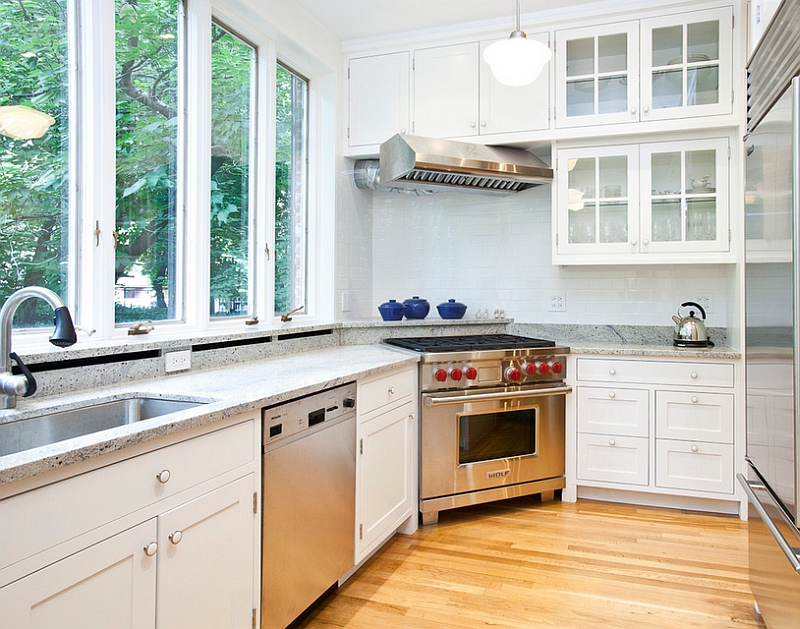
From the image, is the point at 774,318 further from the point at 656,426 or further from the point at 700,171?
the point at 700,171

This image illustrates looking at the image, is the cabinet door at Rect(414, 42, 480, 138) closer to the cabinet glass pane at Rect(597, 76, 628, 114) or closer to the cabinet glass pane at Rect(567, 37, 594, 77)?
the cabinet glass pane at Rect(567, 37, 594, 77)

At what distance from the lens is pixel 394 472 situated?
2.71 meters

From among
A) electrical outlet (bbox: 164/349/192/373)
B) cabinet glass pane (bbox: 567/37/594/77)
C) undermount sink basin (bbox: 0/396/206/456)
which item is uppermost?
Result: cabinet glass pane (bbox: 567/37/594/77)

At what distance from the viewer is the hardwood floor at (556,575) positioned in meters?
2.13

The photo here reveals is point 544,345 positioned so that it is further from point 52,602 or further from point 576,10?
point 52,602

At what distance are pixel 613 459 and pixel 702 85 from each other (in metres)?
2.19

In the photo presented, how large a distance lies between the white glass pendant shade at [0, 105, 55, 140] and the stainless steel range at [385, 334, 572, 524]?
1913 millimetres

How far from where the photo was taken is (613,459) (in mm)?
3301

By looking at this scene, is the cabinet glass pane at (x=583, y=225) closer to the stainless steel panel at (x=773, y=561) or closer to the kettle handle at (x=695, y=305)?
the kettle handle at (x=695, y=305)

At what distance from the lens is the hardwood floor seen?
2127mm

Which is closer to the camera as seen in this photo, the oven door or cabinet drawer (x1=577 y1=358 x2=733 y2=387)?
the oven door

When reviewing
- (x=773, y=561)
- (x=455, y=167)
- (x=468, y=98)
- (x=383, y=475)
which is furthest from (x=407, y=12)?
(x=773, y=561)

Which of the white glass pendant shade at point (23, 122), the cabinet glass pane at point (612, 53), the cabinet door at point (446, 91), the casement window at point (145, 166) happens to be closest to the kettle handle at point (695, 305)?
the cabinet glass pane at point (612, 53)

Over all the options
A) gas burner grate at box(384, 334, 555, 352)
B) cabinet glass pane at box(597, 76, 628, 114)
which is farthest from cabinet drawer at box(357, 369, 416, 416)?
cabinet glass pane at box(597, 76, 628, 114)
